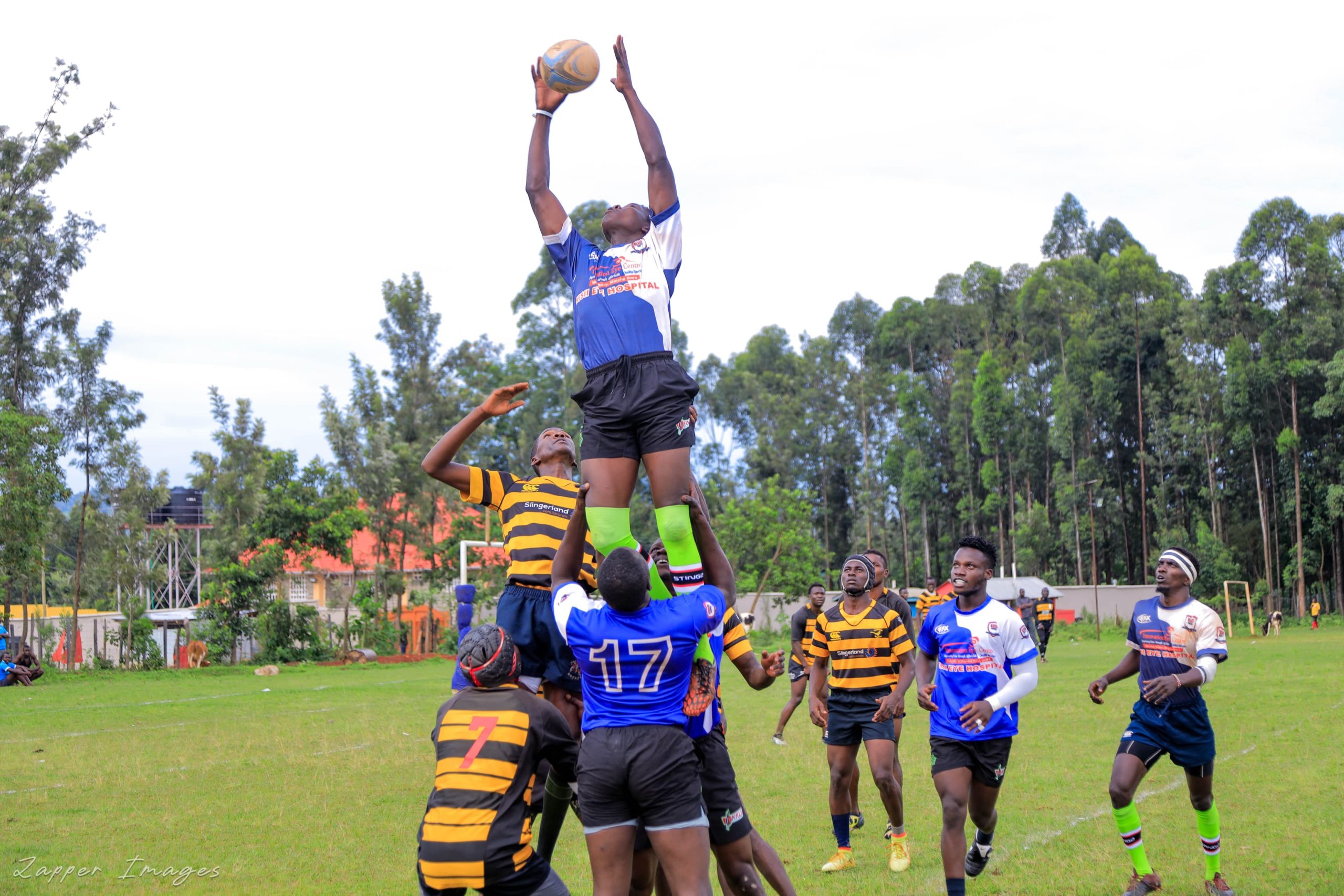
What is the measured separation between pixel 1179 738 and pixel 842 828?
264 centimetres

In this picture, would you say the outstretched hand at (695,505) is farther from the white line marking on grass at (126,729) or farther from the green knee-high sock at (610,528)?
the white line marking on grass at (126,729)

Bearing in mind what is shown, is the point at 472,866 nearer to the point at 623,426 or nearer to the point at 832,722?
the point at 623,426

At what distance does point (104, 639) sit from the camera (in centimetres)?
3559

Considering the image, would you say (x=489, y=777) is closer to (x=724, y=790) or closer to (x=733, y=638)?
(x=724, y=790)

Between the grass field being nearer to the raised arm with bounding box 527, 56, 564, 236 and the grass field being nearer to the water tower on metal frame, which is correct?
the raised arm with bounding box 527, 56, 564, 236

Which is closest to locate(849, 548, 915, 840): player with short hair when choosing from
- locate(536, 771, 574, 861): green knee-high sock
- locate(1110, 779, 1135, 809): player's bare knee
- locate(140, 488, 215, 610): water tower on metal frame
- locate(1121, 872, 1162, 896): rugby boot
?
locate(1110, 779, 1135, 809): player's bare knee

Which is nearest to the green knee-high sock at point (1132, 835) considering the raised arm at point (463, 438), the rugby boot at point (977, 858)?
the rugby boot at point (977, 858)

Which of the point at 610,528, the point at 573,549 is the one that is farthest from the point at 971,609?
the point at 573,549

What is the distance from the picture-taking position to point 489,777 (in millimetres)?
5074

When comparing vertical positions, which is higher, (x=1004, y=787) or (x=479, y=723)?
(x=479, y=723)

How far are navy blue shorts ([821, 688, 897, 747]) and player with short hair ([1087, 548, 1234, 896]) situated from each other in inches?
66.1

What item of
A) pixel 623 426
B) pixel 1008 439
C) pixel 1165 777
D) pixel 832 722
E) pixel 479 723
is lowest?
pixel 1165 777

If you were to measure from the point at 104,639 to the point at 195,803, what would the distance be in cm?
2786

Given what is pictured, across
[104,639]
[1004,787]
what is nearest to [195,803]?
[1004,787]
